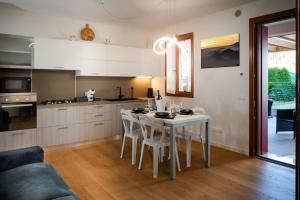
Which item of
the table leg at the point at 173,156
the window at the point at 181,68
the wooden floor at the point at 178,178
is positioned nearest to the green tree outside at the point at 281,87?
the window at the point at 181,68

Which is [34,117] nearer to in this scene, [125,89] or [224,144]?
[125,89]

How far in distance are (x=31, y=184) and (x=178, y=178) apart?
1960 mm

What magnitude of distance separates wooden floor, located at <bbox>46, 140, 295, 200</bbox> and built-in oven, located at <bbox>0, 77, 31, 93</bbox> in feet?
4.33

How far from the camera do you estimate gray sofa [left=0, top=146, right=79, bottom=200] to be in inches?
68.2

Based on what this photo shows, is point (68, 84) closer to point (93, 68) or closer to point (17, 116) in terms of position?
point (93, 68)

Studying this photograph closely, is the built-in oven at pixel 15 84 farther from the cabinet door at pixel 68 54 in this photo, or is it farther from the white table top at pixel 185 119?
the white table top at pixel 185 119

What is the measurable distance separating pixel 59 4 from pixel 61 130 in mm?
2366

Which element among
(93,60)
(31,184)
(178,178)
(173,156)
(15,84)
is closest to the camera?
(31,184)

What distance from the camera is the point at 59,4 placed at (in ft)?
13.5

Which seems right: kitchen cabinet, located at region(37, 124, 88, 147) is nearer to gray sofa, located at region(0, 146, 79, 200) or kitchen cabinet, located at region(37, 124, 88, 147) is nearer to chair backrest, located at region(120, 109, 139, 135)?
chair backrest, located at region(120, 109, 139, 135)

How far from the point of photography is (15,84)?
13.9 feet

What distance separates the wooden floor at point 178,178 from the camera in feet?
9.09

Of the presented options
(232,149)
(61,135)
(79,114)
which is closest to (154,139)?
(232,149)

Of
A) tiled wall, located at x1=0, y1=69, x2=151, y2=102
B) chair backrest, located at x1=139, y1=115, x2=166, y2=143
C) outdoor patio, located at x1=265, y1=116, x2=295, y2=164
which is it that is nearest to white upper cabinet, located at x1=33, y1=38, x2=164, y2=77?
tiled wall, located at x1=0, y1=69, x2=151, y2=102
